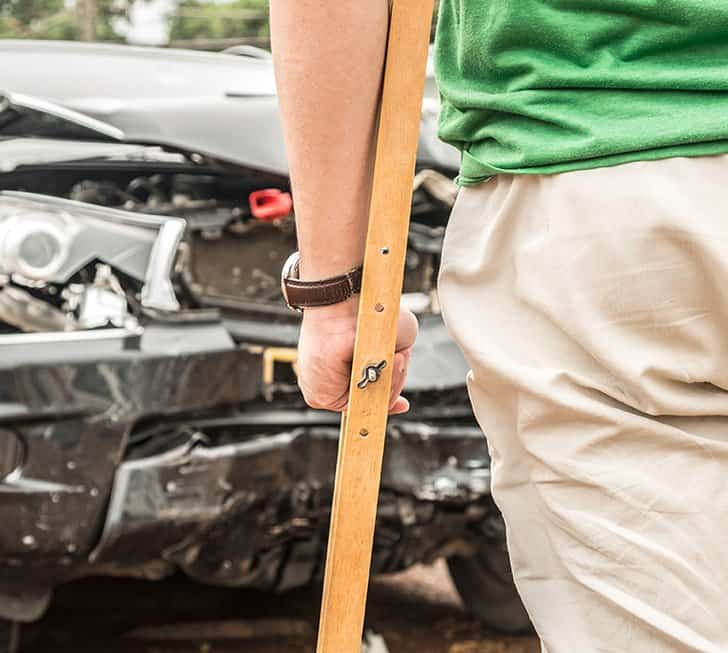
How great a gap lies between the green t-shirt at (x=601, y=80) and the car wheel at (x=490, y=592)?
2717 mm

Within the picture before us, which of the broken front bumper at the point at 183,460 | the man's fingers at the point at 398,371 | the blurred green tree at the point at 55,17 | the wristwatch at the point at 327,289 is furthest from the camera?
the blurred green tree at the point at 55,17

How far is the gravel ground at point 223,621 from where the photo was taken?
4.06 meters

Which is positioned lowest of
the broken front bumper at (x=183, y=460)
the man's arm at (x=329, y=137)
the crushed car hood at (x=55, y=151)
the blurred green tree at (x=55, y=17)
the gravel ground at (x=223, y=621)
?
the blurred green tree at (x=55, y=17)

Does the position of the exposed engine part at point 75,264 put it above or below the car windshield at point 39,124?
below

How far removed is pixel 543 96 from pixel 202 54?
10.2ft

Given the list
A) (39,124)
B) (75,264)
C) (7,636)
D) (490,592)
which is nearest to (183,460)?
(75,264)

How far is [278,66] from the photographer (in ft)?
4.95

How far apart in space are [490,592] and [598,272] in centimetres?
293

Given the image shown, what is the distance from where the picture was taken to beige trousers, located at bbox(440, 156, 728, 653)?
4.41 ft

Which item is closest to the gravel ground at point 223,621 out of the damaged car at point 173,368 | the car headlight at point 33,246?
the damaged car at point 173,368

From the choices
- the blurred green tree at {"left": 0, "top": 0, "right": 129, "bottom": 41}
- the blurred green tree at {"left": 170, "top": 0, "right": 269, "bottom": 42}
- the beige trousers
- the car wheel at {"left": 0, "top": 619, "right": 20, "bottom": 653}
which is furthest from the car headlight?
the blurred green tree at {"left": 170, "top": 0, "right": 269, "bottom": 42}

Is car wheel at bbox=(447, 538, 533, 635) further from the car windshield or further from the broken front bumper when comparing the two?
the car windshield

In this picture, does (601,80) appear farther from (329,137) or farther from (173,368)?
(173,368)

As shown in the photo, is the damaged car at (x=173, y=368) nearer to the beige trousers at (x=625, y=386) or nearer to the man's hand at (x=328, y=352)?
the man's hand at (x=328, y=352)
